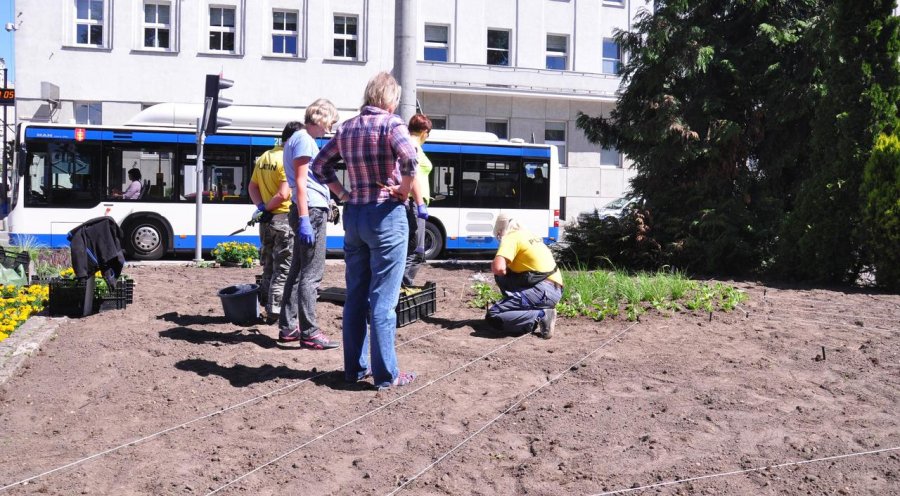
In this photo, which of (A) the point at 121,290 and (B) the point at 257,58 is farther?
(B) the point at 257,58

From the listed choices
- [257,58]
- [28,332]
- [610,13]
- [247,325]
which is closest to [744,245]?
[247,325]

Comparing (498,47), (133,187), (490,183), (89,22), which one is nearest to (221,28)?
(89,22)

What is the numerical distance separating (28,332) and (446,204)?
44.0ft

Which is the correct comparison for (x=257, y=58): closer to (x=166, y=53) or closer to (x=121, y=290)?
(x=166, y=53)

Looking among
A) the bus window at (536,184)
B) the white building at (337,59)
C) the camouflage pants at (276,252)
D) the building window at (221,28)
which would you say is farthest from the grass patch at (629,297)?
the building window at (221,28)

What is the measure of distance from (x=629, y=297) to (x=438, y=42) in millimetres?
26561

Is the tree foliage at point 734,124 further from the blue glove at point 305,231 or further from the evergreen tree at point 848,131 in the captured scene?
the blue glove at point 305,231

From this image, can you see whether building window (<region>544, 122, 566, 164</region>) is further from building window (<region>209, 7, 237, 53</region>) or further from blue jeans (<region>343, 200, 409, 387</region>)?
blue jeans (<region>343, 200, 409, 387</region>)

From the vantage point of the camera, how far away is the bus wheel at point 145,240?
17.7 meters

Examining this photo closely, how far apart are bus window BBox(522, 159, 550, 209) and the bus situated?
1.51 meters

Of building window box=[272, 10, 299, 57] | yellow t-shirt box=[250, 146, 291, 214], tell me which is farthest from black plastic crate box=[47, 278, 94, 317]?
building window box=[272, 10, 299, 57]

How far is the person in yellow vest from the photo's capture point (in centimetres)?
715

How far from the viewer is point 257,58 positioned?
30.9 m

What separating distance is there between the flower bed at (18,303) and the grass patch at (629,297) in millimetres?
4001
